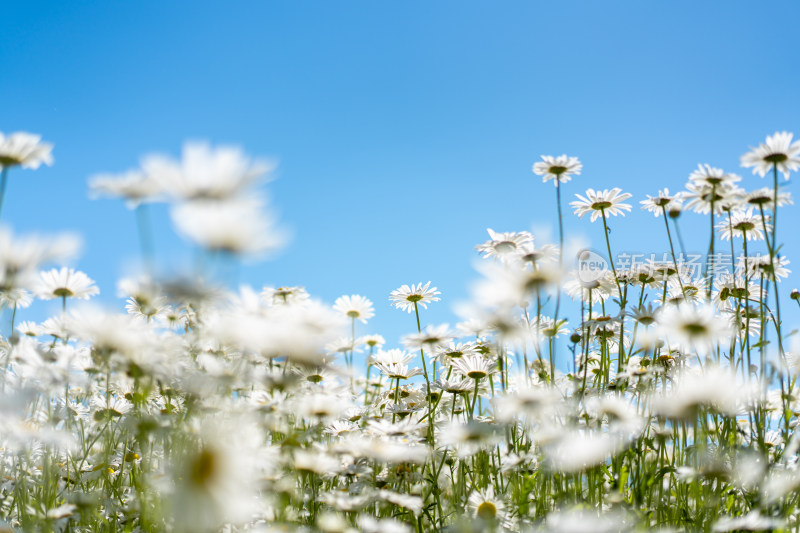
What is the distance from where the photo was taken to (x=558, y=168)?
310 cm

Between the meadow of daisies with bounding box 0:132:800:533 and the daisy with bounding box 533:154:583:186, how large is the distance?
1cm

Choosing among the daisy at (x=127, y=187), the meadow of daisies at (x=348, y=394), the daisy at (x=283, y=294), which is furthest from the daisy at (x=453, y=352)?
the daisy at (x=127, y=187)

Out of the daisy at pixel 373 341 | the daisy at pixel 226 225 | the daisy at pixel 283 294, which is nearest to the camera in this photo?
the daisy at pixel 226 225

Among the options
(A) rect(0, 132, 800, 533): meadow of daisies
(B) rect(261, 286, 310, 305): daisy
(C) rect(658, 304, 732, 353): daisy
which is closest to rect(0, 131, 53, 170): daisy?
(A) rect(0, 132, 800, 533): meadow of daisies

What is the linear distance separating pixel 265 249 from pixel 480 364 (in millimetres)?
1787

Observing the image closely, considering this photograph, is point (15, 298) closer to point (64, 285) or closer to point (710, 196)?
point (64, 285)

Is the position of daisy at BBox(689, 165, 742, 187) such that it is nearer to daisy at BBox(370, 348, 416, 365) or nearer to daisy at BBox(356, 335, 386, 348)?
daisy at BBox(370, 348, 416, 365)

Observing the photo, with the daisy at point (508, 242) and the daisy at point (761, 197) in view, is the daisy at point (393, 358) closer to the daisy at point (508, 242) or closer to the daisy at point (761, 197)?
the daisy at point (508, 242)

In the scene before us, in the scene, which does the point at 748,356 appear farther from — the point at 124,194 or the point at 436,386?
the point at 124,194

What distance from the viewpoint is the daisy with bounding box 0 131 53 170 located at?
5.94 feet

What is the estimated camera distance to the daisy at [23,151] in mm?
1811

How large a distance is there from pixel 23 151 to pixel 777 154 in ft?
9.41

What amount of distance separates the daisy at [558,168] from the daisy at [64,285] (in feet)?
6.85

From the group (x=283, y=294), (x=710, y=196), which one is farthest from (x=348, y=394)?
(x=710, y=196)
